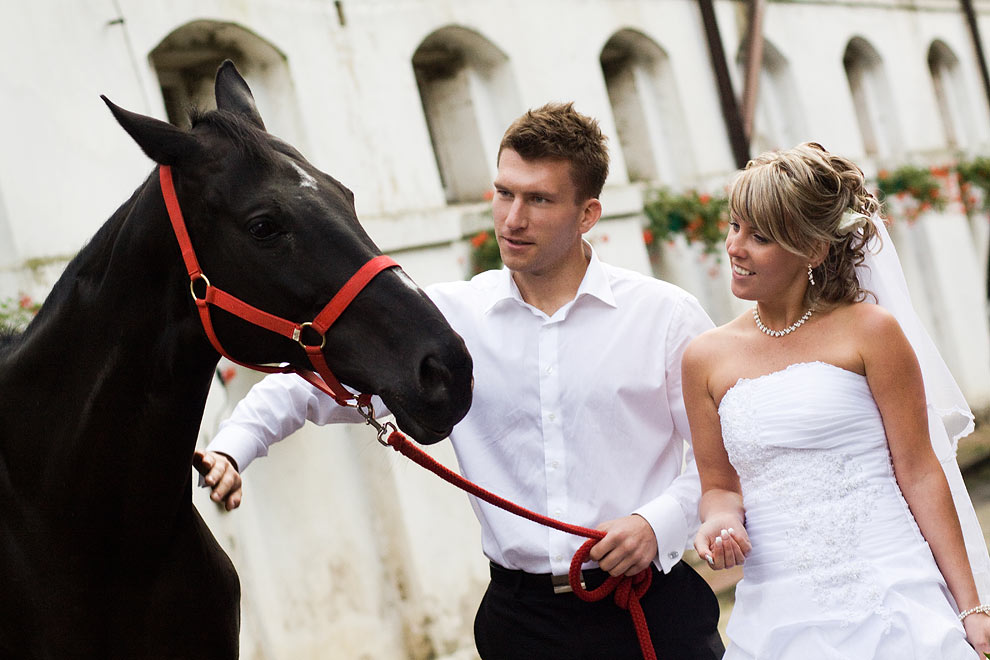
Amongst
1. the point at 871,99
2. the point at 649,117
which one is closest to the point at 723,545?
Result: the point at 649,117

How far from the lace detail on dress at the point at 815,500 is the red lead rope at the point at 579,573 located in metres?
0.33

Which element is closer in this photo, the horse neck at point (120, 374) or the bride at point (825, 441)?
the horse neck at point (120, 374)

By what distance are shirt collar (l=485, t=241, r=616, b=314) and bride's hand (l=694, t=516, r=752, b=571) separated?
25.1 inches

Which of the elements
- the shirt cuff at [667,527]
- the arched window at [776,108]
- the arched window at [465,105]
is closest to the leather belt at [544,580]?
the shirt cuff at [667,527]

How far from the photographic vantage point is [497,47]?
725cm

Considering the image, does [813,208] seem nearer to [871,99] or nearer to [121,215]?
[121,215]

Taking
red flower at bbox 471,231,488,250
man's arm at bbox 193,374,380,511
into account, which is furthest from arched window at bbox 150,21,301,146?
man's arm at bbox 193,374,380,511

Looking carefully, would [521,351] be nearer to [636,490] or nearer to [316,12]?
[636,490]

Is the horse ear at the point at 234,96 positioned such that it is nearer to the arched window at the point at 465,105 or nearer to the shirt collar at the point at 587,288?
the shirt collar at the point at 587,288

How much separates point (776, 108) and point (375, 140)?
4.82 metres

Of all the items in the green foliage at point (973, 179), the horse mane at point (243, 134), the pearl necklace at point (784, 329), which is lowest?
the green foliage at point (973, 179)

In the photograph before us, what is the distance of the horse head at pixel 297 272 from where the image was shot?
6.48ft

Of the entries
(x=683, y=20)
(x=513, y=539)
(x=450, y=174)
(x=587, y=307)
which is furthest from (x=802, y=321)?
(x=683, y=20)

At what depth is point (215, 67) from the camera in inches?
243
